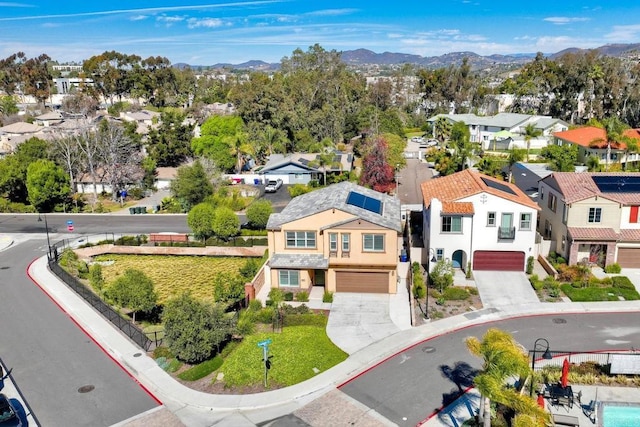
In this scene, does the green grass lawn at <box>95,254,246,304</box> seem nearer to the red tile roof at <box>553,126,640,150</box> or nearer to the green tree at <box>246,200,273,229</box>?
the green tree at <box>246,200,273,229</box>

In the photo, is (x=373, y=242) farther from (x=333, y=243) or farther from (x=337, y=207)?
(x=337, y=207)

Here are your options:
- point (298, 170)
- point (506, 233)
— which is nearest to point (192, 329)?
Answer: point (506, 233)

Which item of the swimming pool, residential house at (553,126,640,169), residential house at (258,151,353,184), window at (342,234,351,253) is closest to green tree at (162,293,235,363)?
window at (342,234,351,253)

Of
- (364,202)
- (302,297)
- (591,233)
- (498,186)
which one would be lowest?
(302,297)

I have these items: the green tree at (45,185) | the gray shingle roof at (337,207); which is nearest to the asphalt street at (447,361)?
the gray shingle roof at (337,207)

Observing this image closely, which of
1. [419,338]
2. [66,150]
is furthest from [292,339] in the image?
[66,150]

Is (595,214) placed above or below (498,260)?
above

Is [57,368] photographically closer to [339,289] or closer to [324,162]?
[339,289]
